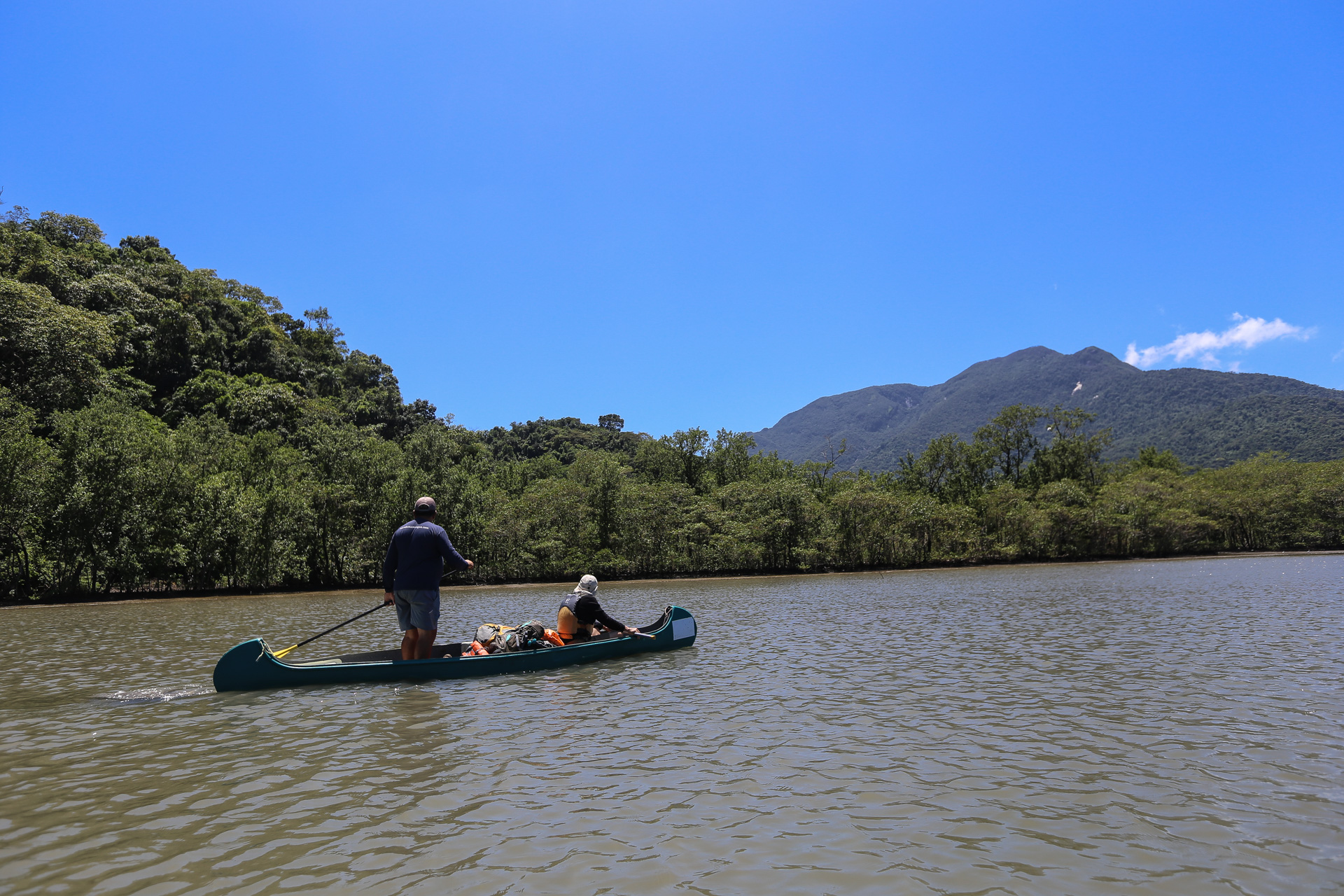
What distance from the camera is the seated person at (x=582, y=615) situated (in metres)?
14.1

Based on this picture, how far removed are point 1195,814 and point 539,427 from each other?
11995 centimetres

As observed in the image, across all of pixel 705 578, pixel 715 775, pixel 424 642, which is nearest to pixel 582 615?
pixel 424 642

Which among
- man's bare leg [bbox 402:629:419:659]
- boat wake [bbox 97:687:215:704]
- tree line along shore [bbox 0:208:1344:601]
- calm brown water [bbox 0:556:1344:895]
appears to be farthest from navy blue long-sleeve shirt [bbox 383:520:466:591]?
tree line along shore [bbox 0:208:1344:601]

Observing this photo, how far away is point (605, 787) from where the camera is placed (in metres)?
6.50

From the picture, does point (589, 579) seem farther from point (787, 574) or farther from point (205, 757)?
point (787, 574)

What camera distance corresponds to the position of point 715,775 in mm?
6801

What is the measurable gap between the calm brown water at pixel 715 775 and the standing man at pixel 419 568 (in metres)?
1.16

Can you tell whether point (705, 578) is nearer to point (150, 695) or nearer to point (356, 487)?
point (356, 487)

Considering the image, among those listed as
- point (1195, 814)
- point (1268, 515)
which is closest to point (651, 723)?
point (1195, 814)

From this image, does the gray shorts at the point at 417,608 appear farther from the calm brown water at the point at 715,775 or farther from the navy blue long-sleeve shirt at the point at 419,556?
the calm brown water at the point at 715,775

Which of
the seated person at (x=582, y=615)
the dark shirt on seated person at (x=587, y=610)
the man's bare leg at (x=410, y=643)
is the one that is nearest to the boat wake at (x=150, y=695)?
the man's bare leg at (x=410, y=643)

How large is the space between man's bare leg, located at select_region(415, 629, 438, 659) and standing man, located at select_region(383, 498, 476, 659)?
0.02 m

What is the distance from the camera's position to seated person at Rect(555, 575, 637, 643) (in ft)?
46.4

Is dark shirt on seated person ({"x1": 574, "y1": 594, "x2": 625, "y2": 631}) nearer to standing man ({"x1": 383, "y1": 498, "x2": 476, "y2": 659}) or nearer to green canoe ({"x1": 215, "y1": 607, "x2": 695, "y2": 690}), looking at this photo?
green canoe ({"x1": 215, "y1": 607, "x2": 695, "y2": 690})
